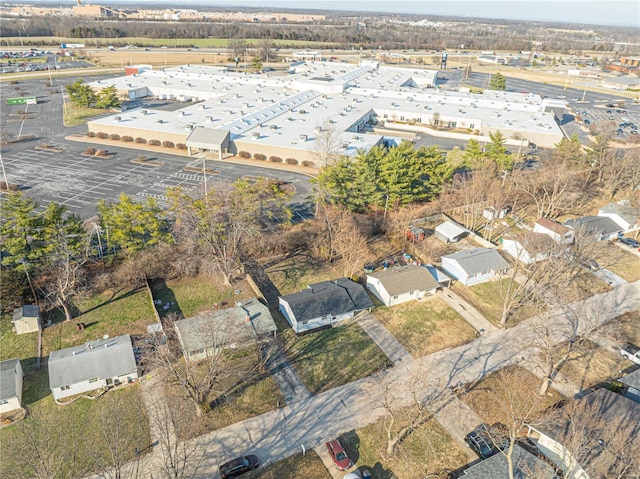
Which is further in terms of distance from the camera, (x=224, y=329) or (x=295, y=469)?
(x=224, y=329)

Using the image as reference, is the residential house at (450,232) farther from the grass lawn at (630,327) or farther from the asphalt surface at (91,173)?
the grass lawn at (630,327)

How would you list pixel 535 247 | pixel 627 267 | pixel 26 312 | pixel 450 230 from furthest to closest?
pixel 450 230 → pixel 627 267 → pixel 535 247 → pixel 26 312

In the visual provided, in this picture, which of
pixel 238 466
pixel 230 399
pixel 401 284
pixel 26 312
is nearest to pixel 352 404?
pixel 230 399

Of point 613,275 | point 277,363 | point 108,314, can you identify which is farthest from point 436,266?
point 108,314

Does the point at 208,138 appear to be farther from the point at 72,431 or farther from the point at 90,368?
the point at 72,431

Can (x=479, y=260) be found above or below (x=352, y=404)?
above

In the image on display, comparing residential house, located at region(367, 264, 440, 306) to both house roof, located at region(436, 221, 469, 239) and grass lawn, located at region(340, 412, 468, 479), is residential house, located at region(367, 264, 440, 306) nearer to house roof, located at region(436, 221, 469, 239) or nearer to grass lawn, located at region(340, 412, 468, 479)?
house roof, located at region(436, 221, 469, 239)

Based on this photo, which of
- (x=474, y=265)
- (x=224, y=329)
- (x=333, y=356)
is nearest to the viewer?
(x=224, y=329)
